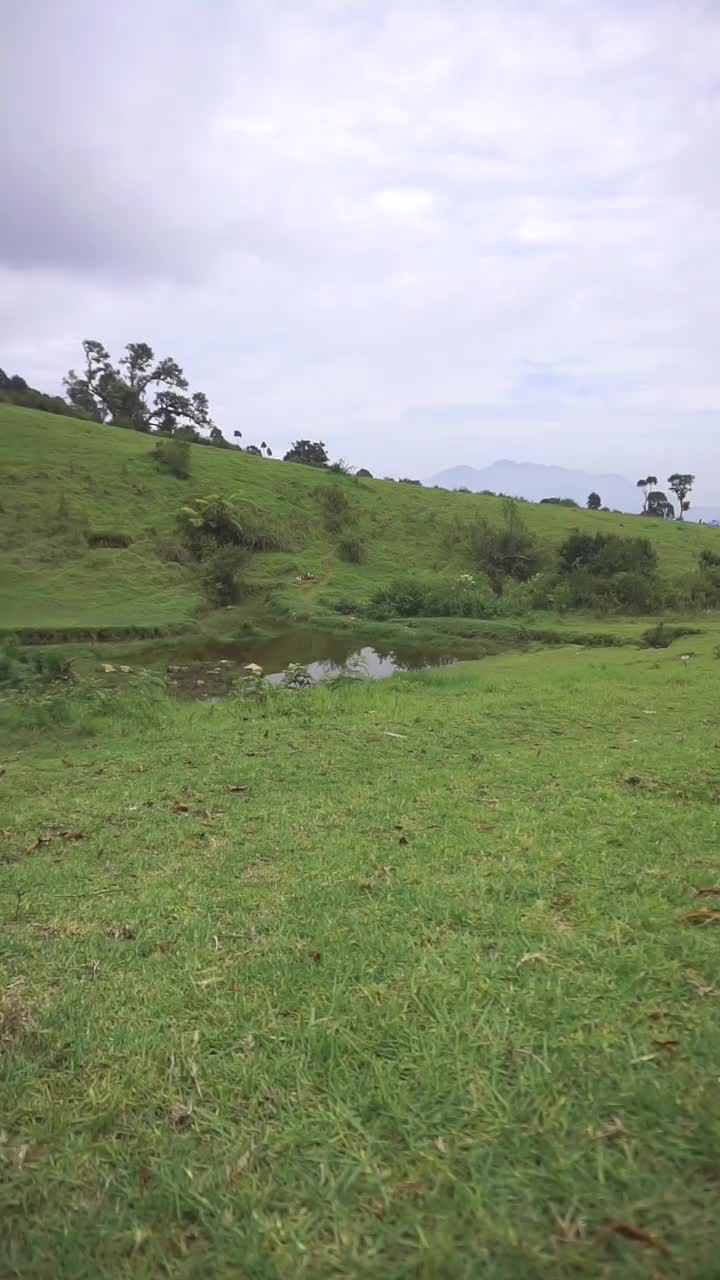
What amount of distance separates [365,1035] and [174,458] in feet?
137

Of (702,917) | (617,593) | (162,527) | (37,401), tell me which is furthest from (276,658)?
(37,401)

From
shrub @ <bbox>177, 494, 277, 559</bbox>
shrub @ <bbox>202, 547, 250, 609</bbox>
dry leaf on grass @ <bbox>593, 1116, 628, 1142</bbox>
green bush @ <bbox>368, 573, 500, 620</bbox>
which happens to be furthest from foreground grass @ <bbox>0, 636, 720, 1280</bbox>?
shrub @ <bbox>177, 494, 277, 559</bbox>

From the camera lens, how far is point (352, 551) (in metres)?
37.3

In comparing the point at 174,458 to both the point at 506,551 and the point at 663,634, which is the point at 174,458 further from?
the point at 663,634

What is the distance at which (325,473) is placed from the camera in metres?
48.7

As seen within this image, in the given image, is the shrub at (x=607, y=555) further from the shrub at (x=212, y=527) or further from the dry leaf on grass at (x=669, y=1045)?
the dry leaf on grass at (x=669, y=1045)

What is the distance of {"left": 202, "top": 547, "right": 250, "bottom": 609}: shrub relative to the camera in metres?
29.4

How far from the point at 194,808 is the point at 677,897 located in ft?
11.9

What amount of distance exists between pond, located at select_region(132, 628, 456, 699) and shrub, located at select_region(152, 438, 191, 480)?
18789 millimetres

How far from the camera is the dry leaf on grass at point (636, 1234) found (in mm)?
1745

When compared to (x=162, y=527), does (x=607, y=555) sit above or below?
below

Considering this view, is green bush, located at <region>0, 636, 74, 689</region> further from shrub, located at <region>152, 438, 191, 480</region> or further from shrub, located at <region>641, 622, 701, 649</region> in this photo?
shrub, located at <region>152, 438, 191, 480</region>

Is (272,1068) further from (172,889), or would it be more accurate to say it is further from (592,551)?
(592,551)

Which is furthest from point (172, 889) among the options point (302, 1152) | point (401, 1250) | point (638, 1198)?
point (638, 1198)
